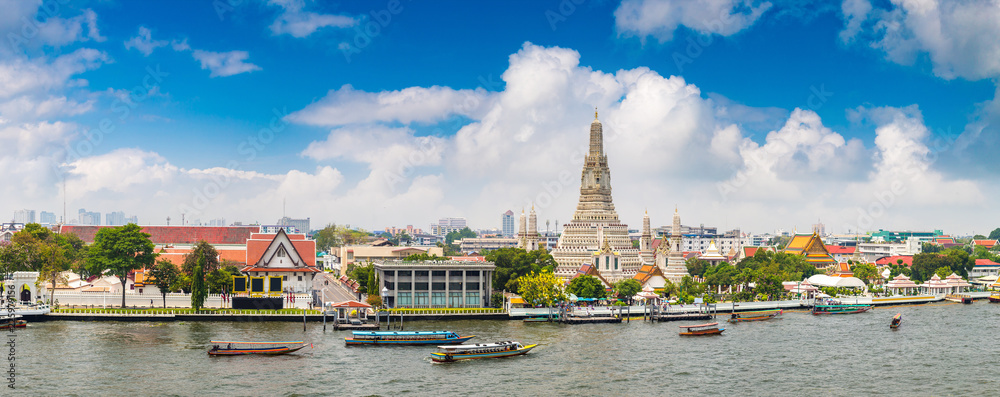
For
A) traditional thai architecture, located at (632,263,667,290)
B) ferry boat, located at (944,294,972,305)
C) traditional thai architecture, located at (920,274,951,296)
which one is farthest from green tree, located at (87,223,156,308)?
ferry boat, located at (944,294,972,305)

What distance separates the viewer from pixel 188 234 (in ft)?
374

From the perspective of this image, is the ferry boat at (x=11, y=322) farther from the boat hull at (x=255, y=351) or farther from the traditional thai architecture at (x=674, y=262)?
the traditional thai architecture at (x=674, y=262)

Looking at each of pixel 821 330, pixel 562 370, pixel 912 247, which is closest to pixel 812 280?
pixel 821 330

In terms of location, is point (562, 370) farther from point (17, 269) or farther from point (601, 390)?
point (17, 269)

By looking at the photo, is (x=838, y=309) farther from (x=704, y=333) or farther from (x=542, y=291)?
(x=542, y=291)

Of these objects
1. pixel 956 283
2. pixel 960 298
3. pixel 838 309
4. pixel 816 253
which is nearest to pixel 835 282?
pixel 838 309

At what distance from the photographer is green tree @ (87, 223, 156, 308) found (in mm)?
75188

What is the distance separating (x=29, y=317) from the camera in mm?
67438

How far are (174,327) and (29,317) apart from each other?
12307 millimetres

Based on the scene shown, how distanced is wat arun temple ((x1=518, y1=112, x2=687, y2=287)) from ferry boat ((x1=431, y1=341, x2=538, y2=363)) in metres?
42.5

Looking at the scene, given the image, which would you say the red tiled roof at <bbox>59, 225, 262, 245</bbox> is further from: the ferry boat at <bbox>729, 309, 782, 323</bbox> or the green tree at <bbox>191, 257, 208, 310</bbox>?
the ferry boat at <bbox>729, 309, 782, 323</bbox>

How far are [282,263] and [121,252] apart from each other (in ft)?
46.3

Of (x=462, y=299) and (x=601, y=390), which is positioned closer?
(x=601, y=390)

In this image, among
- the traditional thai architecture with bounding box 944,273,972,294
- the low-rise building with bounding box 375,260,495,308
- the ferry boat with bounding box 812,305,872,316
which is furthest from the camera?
the traditional thai architecture with bounding box 944,273,972,294
